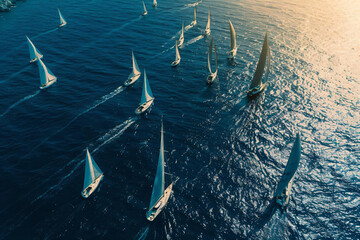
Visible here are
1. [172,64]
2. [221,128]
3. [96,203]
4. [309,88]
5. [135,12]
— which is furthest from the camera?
[135,12]

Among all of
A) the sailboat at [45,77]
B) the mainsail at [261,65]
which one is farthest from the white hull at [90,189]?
the mainsail at [261,65]

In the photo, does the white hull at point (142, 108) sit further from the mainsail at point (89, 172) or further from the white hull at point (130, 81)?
the mainsail at point (89, 172)

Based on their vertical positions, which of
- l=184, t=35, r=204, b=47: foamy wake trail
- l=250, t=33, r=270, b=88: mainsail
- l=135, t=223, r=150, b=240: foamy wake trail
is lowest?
l=135, t=223, r=150, b=240: foamy wake trail

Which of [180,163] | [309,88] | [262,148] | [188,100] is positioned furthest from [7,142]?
[309,88]

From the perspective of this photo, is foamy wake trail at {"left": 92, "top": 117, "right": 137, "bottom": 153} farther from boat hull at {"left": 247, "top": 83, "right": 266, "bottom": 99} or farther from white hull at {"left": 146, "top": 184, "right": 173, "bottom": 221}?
boat hull at {"left": 247, "top": 83, "right": 266, "bottom": 99}

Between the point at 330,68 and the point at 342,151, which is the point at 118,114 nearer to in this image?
the point at 342,151

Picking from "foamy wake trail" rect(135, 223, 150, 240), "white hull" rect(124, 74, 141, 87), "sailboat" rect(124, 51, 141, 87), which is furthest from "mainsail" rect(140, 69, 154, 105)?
"foamy wake trail" rect(135, 223, 150, 240)

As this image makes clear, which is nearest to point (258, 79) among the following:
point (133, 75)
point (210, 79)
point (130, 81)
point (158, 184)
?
point (210, 79)

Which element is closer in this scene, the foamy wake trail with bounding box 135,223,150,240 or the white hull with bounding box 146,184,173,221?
the foamy wake trail with bounding box 135,223,150,240
